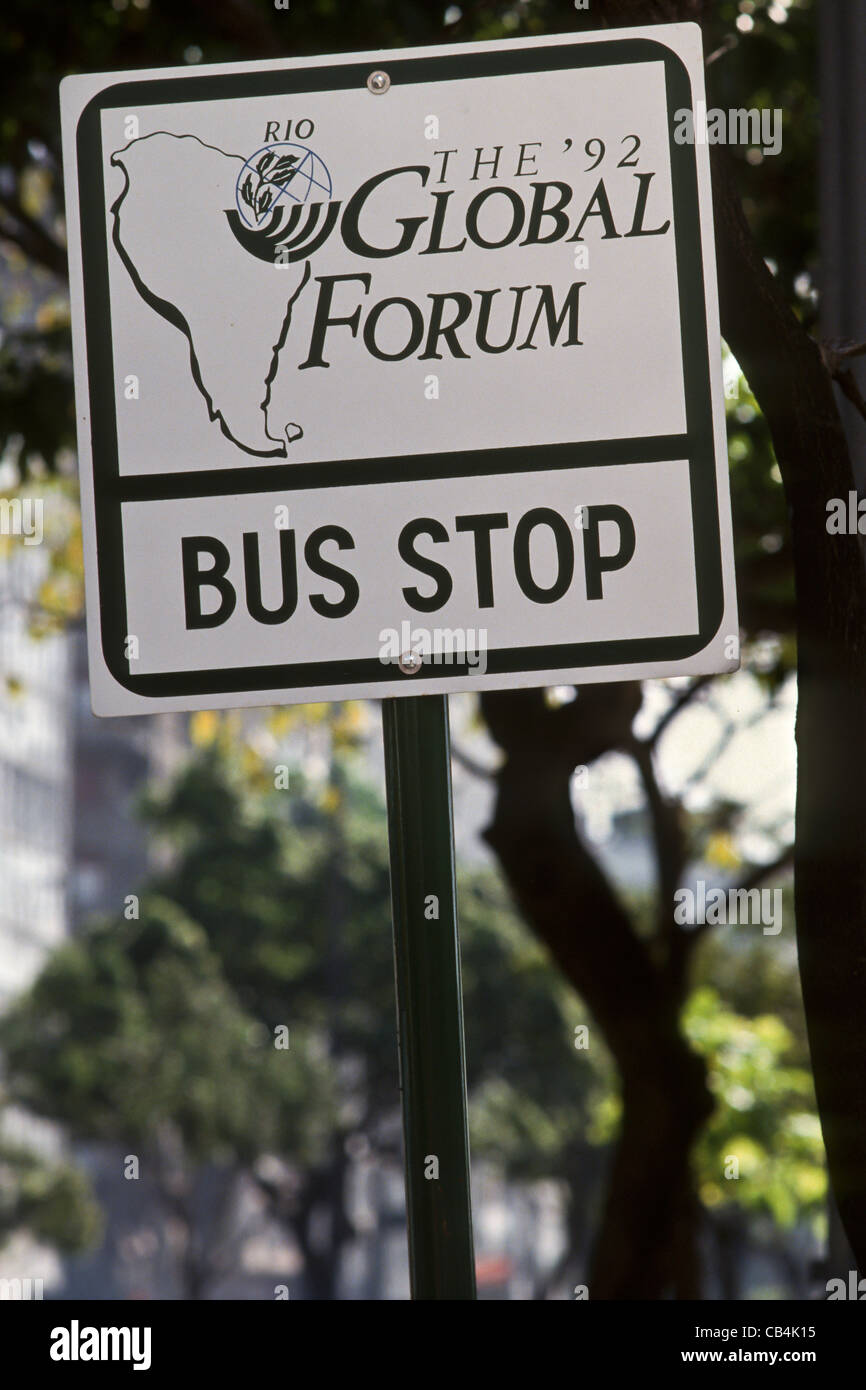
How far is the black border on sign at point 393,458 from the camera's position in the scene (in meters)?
1.92

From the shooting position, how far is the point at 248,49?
659cm

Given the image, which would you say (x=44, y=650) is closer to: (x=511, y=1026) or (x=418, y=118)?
(x=511, y=1026)

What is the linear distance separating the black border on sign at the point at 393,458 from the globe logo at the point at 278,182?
8 cm

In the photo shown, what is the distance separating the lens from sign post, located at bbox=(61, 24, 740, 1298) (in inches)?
75.4

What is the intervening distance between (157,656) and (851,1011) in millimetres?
966

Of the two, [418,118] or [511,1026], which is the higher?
[418,118]

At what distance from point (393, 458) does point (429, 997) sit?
1.97ft

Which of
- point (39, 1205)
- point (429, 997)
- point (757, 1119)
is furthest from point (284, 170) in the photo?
point (39, 1205)

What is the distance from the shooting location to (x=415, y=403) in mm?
1942

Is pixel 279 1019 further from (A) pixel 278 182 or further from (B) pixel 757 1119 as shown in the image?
(A) pixel 278 182
